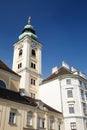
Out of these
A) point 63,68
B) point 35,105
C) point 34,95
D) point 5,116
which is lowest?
point 5,116

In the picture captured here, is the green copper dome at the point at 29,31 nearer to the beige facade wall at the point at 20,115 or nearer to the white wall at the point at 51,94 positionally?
the white wall at the point at 51,94

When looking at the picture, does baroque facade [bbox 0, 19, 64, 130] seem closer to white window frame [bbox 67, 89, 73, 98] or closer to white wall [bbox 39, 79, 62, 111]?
white wall [bbox 39, 79, 62, 111]

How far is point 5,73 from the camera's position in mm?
37094

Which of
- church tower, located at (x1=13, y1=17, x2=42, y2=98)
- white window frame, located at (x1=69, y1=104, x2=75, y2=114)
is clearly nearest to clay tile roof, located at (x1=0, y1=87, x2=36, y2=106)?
white window frame, located at (x1=69, y1=104, x2=75, y2=114)

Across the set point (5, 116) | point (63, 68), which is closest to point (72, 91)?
point (63, 68)

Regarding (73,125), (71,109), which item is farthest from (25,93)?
(73,125)

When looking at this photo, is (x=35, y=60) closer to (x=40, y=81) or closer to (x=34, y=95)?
(x=40, y=81)

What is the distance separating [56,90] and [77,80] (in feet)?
18.5

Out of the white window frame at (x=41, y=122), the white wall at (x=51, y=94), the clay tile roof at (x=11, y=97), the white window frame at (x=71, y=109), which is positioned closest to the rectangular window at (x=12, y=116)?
the clay tile roof at (x=11, y=97)

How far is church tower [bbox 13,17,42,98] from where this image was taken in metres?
46.1

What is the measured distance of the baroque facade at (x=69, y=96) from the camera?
3688 centimetres

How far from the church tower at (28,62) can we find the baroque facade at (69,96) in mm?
3645

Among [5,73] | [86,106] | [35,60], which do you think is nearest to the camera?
[5,73]

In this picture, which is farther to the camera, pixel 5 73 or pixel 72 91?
pixel 72 91
